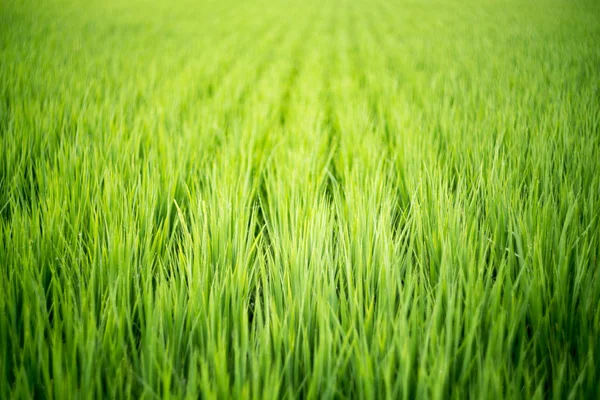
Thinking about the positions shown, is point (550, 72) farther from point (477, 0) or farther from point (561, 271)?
point (477, 0)

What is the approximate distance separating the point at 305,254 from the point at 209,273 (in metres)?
0.20

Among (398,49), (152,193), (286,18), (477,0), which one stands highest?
(477,0)

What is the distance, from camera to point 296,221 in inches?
33.8

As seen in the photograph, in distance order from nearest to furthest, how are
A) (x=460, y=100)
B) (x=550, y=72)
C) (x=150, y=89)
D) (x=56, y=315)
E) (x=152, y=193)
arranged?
1. (x=56, y=315)
2. (x=152, y=193)
3. (x=460, y=100)
4. (x=150, y=89)
5. (x=550, y=72)

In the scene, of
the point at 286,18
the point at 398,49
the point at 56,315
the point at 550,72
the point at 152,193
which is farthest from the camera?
the point at 286,18

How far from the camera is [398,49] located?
4457 millimetres

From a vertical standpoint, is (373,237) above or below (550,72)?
below

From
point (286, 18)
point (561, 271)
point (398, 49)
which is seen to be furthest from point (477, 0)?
point (561, 271)

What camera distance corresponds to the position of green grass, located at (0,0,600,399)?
55 centimetres

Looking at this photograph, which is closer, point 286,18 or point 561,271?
point 561,271

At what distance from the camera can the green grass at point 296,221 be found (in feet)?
1.80

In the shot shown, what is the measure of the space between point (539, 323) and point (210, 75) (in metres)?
2.84

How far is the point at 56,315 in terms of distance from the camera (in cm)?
60

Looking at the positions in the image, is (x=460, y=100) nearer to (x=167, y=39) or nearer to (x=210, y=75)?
(x=210, y=75)
